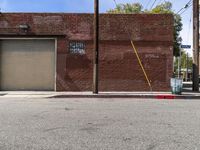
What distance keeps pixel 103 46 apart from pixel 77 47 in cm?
168

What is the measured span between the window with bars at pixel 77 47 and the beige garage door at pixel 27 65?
49.4 inches

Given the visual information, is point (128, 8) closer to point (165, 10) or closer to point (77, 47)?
point (165, 10)

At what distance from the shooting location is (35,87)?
29922 mm

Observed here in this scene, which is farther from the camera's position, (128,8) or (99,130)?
(128,8)

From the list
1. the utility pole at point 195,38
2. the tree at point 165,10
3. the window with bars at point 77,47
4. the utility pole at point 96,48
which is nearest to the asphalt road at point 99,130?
the utility pole at point 96,48

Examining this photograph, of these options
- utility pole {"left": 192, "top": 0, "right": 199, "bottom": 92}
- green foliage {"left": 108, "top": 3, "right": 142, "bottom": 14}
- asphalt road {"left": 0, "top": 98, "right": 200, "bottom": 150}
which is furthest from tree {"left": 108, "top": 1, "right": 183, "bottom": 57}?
asphalt road {"left": 0, "top": 98, "right": 200, "bottom": 150}

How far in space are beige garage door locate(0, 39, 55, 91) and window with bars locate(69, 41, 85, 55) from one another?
4.12ft

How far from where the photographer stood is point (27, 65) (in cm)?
2994

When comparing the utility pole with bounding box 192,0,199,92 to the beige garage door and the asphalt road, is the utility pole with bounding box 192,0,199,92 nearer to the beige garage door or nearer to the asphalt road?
the beige garage door

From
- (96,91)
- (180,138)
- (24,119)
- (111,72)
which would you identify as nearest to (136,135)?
(180,138)

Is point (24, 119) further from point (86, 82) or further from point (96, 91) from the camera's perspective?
point (86, 82)

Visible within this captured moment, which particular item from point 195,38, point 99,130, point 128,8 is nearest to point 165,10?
point 128,8

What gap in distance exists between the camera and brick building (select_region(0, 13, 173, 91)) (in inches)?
1163

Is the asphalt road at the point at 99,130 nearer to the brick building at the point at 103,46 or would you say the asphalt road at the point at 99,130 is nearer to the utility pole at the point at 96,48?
the utility pole at the point at 96,48
